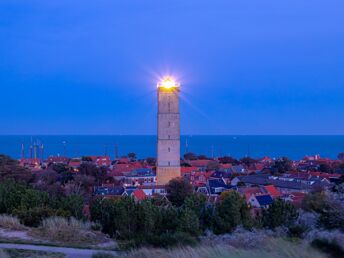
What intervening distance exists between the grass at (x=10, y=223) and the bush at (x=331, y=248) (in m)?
6.19

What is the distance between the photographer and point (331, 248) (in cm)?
611

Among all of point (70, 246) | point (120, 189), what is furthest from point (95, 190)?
point (70, 246)

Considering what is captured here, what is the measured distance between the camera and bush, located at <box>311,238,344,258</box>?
19.5ft

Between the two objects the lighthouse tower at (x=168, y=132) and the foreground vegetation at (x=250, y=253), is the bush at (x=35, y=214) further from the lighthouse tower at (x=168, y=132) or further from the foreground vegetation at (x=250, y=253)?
the lighthouse tower at (x=168, y=132)

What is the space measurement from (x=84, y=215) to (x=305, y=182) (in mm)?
27575

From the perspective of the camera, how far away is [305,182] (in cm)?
3750

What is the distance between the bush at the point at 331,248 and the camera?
235 inches

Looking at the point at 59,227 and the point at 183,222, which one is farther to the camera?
the point at 183,222

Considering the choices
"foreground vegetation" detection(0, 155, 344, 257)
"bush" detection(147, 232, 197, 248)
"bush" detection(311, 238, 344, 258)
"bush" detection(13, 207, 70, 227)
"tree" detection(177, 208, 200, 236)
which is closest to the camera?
"bush" detection(311, 238, 344, 258)

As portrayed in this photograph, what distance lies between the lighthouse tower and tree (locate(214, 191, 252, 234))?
21653mm

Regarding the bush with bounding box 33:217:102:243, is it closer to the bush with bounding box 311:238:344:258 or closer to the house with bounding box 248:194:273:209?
the bush with bounding box 311:238:344:258

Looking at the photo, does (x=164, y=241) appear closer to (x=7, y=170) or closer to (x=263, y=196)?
(x=263, y=196)

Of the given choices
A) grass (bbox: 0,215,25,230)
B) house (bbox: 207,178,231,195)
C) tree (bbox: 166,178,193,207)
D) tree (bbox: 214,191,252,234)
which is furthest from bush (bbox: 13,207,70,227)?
house (bbox: 207,178,231,195)

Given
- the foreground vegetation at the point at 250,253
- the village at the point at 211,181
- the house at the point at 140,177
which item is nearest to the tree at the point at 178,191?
the village at the point at 211,181
